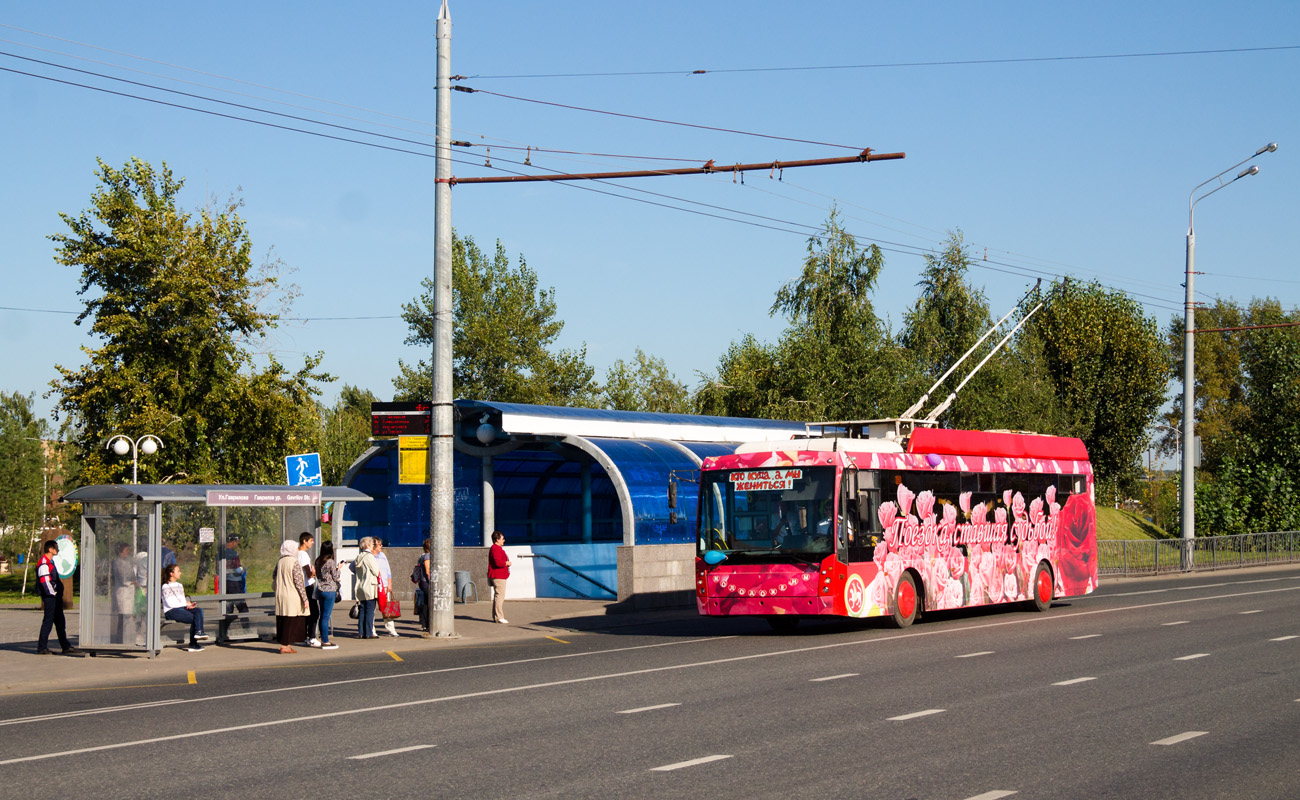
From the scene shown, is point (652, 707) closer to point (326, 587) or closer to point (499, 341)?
point (326, 587)

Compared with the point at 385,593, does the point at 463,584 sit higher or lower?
lower

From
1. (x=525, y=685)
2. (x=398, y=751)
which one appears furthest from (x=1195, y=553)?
(x=398, y=751)

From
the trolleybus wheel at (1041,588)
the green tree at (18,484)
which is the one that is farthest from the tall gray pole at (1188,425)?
the green tree at (18,484)

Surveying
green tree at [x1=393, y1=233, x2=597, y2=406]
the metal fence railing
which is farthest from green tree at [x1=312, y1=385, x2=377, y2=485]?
the metal fence railing

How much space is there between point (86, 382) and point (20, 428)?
48269mm

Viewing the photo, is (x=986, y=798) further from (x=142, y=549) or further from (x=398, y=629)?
(x=398, y=629)

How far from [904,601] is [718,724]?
10514mm

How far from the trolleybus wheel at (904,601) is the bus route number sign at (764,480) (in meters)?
2.68

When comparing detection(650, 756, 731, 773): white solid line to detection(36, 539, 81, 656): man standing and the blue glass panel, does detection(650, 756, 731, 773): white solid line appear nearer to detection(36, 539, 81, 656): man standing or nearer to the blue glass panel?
detection(36, 539, 81, 656): man standing

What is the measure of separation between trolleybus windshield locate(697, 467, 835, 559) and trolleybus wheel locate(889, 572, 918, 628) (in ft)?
6.94

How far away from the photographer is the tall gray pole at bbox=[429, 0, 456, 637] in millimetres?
21094

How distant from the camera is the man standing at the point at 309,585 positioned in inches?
774

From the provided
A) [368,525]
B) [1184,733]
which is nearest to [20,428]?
[368,525]

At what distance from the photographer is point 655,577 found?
26109 millimetres
